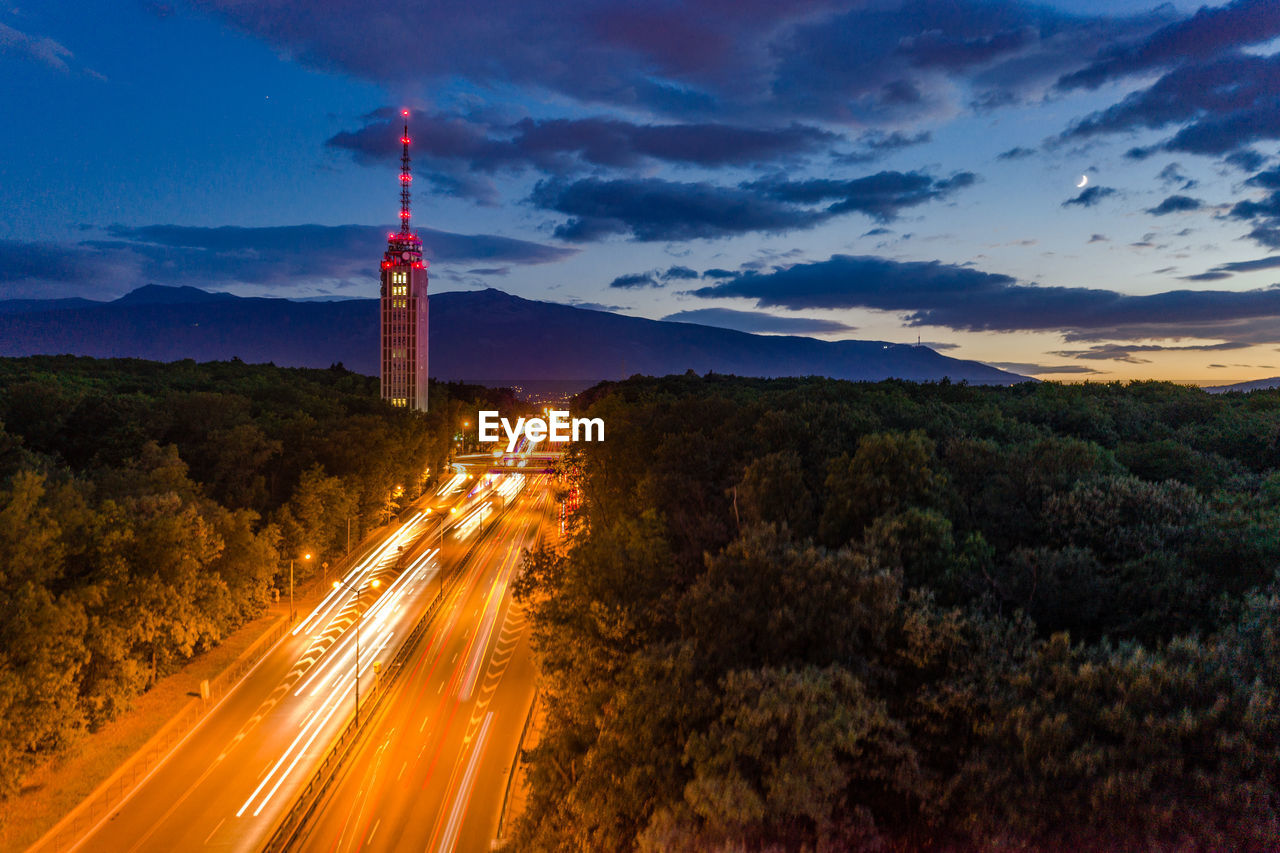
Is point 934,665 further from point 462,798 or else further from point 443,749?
Result: point 443,749

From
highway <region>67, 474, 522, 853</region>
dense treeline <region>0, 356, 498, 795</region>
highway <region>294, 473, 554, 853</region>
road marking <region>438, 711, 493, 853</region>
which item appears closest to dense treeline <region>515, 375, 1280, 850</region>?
road marking <region>438, 711, 493, 853</region>

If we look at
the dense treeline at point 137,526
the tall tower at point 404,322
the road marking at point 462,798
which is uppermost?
the tall tower at point 404,322

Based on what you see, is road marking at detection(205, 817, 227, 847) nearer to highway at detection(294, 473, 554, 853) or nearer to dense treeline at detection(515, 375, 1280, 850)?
highway at detection(294, 473, 554, 853)

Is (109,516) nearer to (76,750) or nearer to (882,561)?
(76,750)

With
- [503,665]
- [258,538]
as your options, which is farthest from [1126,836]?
[258,538]

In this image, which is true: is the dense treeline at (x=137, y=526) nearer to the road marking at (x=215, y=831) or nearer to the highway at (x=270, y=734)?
the highway at (x=270, y=734)

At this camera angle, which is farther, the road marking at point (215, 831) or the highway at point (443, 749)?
the highway at point (443, 749)

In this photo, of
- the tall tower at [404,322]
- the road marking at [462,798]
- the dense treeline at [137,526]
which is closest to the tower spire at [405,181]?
the tall tower at [404,322]

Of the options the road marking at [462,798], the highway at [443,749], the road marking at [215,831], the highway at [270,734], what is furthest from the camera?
the highway at [443,749]
